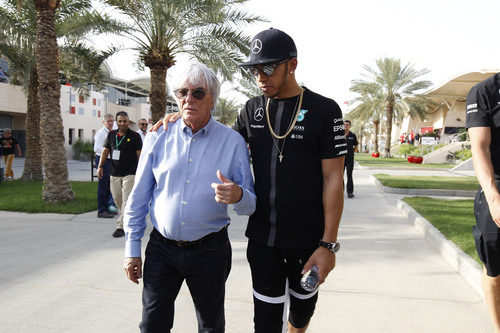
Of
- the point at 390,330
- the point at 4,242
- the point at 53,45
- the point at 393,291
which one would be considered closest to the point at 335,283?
the point at 393,291

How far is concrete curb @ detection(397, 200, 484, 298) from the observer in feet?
13.1

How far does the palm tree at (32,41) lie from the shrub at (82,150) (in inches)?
613

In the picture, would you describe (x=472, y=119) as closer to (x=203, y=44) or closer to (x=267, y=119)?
(x=267, y=119)

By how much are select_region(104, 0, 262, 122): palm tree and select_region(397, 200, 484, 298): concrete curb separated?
7.65 meters

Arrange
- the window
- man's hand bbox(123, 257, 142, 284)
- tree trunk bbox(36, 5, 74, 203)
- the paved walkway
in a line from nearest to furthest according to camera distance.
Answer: man's hand bbox(123, 257, 142, 284)
the paved walkway
tree trunk bbox(36, 5, 74, 203)
the window

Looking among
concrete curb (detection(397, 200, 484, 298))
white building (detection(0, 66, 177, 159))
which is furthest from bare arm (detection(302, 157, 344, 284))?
white building (detection(0, 66, 177, 159))

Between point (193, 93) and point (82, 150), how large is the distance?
3117cm

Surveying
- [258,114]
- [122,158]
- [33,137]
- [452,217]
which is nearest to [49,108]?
[122,158]

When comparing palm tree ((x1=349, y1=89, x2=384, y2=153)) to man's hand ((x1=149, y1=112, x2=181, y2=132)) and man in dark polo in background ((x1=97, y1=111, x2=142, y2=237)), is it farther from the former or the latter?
man's hand ((x1=149, y1=112, x2=181, y2=132))

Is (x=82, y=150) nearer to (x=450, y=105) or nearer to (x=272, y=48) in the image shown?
(x=272, y=48)

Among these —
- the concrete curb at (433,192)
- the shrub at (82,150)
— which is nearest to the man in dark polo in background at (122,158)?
the concrete curb at (433,192)

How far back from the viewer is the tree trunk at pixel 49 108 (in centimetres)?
871

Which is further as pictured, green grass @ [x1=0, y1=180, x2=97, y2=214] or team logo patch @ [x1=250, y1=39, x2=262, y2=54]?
green grass @ [x1=0, y1=180, x2=97, y2=214]

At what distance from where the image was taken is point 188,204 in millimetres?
2008
